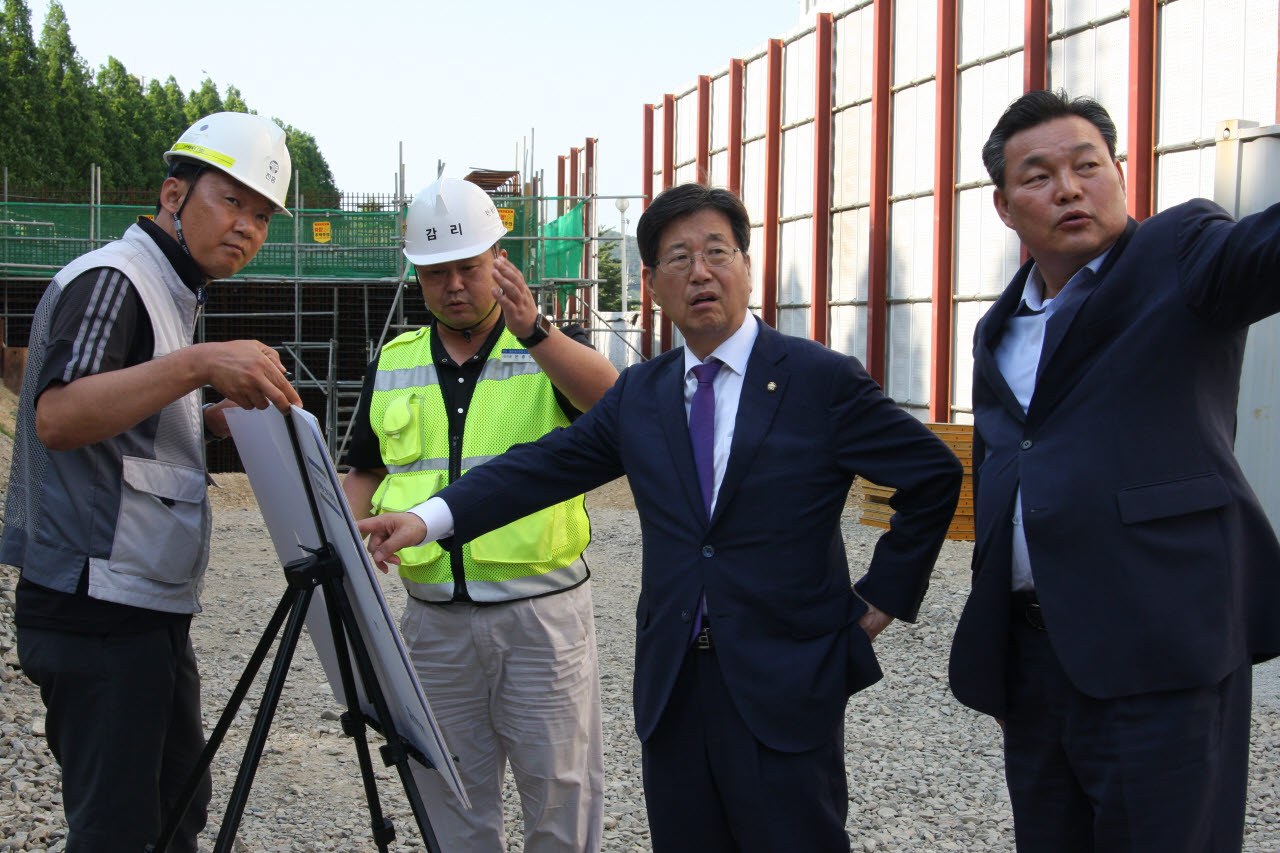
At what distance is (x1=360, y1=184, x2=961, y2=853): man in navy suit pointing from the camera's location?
2455mm

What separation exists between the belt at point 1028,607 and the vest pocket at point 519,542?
141 centimetres

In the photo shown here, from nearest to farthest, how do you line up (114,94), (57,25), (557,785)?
(557,785), (57,25), (114,94)

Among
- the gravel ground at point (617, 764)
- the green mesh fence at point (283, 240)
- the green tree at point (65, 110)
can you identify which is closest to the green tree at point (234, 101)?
the green tree at point (65, 110)

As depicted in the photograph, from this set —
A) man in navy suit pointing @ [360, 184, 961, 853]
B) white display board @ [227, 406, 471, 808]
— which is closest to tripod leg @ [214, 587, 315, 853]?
white display board @ [227, 406, 471, 808]

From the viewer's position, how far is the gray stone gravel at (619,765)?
4418 mm

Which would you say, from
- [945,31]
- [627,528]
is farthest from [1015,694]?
[945,31]

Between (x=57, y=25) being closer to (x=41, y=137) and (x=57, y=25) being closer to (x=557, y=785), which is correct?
(x=41, y=137)

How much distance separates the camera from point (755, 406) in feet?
8.47

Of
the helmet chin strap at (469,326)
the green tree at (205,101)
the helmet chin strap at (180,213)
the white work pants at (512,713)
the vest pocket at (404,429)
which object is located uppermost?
the green tree at (205,101)

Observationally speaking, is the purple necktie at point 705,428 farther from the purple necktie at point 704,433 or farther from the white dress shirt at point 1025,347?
the white dress shirt at point 1025,347

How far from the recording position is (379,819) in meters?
2.35

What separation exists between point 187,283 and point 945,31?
43.7ft

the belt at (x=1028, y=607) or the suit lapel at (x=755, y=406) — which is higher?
the suit lapel at (x=755, y=406)

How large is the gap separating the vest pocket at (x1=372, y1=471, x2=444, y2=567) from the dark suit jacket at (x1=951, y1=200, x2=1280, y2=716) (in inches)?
68.9
